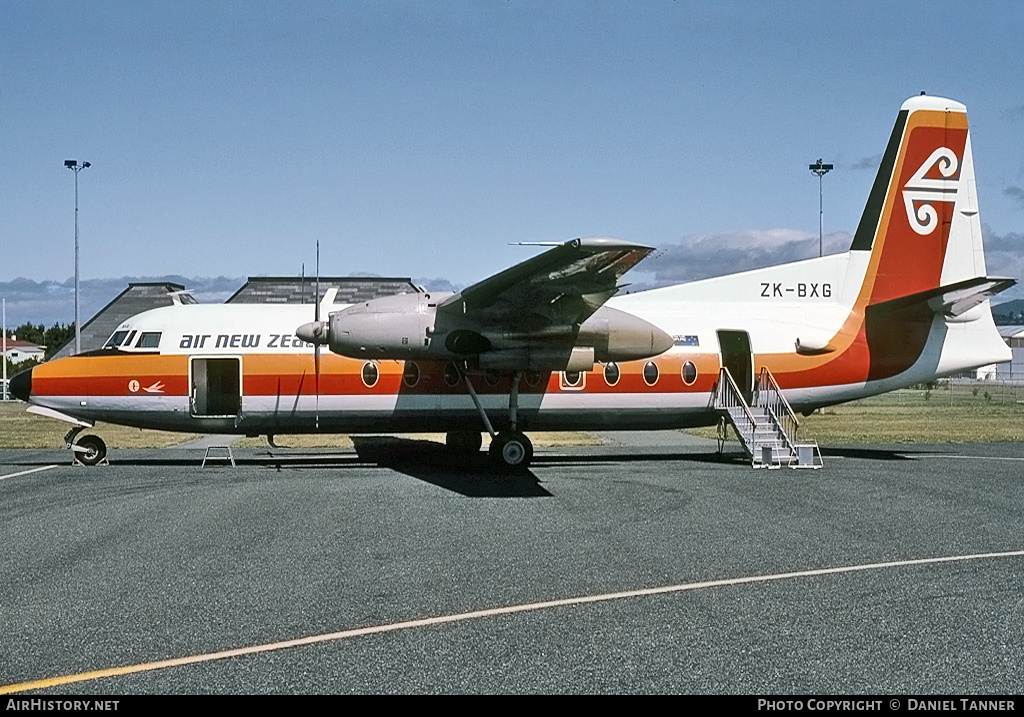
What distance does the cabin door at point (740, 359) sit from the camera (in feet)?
69.8

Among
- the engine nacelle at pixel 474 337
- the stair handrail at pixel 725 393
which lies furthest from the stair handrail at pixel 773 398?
the engine nacelle at pixel 474 337

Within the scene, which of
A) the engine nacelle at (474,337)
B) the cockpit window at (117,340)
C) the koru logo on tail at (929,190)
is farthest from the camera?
the koru logo on tail at (929,190)

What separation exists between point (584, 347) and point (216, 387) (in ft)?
25.3

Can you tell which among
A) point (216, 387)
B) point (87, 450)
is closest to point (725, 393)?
point (216, 387)

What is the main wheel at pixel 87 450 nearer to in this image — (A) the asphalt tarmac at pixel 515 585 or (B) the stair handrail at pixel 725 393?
(A) the asphalt tarmac at pixel 515 585

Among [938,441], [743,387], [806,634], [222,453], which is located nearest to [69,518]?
[806,634]

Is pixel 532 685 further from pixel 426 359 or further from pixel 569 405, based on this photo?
pixel 569 405

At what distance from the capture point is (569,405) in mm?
20516

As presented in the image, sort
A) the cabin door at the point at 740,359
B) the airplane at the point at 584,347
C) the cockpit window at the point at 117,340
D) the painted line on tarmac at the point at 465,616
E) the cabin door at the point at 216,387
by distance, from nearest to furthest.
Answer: the painted line on tarmac at the point at 465,616
the airplane at the point at 584,347
the cabin door at the point at 216,387
the cockpit window at the point at 117,340
the cabin door at the point at 740,359

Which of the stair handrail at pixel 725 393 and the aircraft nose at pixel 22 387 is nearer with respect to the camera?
the aircraft nose at pixel 22 387

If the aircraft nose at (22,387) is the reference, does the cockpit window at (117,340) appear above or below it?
above

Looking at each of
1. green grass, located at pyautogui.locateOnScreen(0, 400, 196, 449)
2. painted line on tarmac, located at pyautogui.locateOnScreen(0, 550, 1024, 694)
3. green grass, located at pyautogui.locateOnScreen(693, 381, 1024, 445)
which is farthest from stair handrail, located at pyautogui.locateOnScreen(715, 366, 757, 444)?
green grass, located at pyautogui.locateOnScreen(0, 400, 196, 449)

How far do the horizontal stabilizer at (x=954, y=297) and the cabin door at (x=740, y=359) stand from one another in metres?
3.14

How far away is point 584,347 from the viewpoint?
19.3 meters
